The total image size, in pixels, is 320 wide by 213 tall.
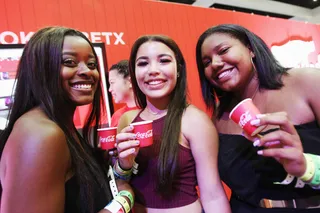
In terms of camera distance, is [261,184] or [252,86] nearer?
[261,184]

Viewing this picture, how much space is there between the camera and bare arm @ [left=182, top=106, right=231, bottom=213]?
4.75 feet

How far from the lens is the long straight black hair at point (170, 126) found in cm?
147

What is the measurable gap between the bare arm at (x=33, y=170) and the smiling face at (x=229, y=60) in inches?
42.4

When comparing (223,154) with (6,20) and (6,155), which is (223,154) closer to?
(6,155)

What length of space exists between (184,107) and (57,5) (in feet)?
7.54

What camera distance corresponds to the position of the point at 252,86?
1636 mm

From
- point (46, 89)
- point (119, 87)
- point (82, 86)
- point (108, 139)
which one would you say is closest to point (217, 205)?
point (108, 139)

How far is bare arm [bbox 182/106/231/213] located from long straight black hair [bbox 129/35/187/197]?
9cm

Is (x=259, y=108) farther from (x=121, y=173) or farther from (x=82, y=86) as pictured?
(x=82, y=86)

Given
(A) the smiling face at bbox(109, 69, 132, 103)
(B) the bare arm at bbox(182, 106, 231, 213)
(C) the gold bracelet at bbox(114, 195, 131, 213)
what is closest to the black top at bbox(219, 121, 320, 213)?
(B) the bare arm at bbox(182, 106, 231, 213)

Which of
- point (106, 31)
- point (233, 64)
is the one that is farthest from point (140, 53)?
point (106, 31)

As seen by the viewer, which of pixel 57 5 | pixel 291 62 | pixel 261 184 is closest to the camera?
pixel 261 184

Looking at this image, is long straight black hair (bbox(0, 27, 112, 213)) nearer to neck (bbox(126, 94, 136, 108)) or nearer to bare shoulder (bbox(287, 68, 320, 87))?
bare shoulder (bbox(287, 68, 320, 87))

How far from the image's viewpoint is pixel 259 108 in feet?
5.16
